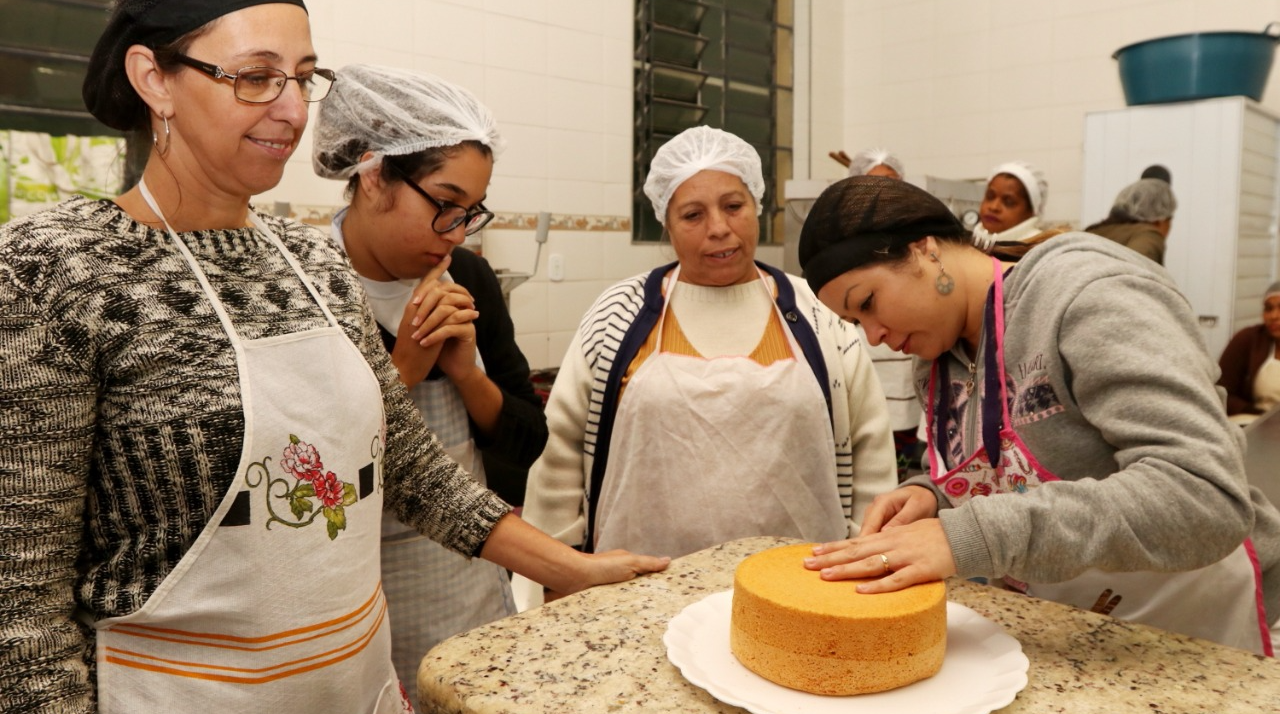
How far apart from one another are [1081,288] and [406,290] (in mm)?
1144

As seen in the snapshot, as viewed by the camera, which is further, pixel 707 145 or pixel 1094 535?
pixel 707 145

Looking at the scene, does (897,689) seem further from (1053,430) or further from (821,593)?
(1053,430)

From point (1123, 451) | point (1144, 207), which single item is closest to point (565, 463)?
point (1123, 451)

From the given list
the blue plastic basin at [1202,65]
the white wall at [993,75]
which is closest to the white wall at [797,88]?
the white wall at [993,75]

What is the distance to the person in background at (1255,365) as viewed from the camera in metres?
3.93

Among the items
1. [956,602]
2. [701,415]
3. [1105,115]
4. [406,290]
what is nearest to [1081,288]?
[956,602]

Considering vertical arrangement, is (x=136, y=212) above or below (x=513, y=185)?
below

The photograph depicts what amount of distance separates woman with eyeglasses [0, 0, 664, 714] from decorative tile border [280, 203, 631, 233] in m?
2.08

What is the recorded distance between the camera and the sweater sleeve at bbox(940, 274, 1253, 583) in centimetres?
104

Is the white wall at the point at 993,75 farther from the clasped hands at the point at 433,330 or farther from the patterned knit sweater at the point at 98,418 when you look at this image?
the patterned knit sweater at the point at 98,418

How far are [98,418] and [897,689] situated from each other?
3.00 ft

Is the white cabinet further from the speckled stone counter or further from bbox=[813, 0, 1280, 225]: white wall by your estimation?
the speckled stone counter

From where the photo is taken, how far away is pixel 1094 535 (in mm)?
1038

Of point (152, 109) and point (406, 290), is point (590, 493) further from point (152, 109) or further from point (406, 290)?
point (152, 109)
